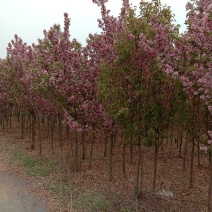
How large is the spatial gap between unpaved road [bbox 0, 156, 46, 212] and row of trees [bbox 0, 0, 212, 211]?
368cm

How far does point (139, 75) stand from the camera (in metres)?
9.34

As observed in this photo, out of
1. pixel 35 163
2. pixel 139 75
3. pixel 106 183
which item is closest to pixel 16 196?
pixel 106 183

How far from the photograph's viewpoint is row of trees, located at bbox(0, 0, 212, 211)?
25.5ft

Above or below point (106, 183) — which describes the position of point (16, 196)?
below

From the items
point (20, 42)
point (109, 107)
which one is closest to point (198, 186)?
A: point (109, 107)

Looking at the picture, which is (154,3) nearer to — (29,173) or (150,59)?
(150,59)

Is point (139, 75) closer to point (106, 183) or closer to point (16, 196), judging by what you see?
point (106, 183)

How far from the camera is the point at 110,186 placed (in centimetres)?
1280

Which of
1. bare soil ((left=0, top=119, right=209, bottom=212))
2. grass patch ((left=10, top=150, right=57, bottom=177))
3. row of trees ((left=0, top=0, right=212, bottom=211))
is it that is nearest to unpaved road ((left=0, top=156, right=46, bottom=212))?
bare soil ((left=0, top=119, right=209, bottom=212))

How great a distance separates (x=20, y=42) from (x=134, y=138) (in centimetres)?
1522

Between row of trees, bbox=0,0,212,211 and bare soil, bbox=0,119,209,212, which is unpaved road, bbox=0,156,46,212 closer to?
bare soil, bbox=0,119,209,212

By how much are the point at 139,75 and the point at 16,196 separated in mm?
7743

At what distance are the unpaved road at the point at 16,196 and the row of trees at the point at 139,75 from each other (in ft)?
12.1

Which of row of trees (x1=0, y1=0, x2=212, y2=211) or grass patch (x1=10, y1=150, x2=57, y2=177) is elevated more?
row of trees (x1=0, y1=0, x2=212, y2=211)
